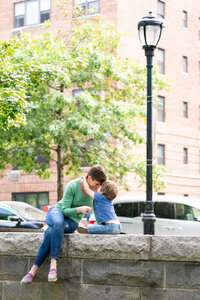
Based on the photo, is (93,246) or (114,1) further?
(114,1)

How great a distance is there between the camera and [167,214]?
17062 mm

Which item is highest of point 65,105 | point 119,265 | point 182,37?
point 182,37

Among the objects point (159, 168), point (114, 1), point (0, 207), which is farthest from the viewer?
point (114, 1)

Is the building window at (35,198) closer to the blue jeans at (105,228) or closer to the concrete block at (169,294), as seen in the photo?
the blue jeans at (105,228)

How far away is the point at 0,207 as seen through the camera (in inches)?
682

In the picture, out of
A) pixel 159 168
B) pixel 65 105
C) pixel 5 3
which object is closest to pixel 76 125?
pixel 65 105

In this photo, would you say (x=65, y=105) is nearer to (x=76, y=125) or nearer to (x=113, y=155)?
(x=76, y=125)

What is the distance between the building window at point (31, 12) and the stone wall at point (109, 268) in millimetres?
29114

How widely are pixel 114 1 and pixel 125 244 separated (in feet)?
92.0

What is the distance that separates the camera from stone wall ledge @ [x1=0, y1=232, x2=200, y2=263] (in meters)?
6.26

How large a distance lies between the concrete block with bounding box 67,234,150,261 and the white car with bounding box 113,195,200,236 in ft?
28.7

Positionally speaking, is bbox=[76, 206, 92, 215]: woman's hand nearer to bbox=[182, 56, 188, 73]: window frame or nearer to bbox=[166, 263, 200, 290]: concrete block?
bbox=[166, 263, 200, 290]: concrete block

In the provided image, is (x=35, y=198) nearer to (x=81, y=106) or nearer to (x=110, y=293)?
(x=81, y=106)

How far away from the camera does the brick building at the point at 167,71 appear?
33.8 metres
